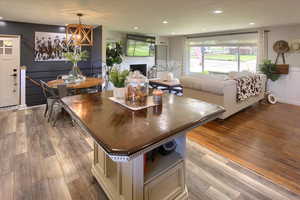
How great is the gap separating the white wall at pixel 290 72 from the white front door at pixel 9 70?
759cm

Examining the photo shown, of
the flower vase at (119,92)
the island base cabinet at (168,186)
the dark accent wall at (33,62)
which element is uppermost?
the dark accent wall at (33,62)

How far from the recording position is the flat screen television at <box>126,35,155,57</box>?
7.38 meters

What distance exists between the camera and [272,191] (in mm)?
1960

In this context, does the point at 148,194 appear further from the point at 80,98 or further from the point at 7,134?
the point at 7,134

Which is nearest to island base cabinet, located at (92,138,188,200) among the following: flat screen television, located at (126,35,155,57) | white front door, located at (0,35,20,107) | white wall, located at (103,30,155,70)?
white front door, located at (0,35,20,107)

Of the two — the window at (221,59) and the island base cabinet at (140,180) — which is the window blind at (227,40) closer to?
the window at (221,59)

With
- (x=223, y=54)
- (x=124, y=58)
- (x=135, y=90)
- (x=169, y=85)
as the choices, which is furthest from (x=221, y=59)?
(x=135, y=90)

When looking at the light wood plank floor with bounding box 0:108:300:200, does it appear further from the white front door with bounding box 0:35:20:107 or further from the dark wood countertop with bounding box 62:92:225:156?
the white front door with bounding box 0:35:20:107

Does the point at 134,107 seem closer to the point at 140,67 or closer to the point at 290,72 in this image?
the point at 290,72

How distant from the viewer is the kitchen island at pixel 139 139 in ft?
3.50

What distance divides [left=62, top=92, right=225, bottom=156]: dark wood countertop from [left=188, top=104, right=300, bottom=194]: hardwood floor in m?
1.36

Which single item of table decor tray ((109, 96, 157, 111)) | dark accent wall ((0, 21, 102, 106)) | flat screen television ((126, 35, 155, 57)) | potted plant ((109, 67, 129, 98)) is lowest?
table decor tray ((109, 96, 157, 111))

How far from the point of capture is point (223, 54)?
738 cm

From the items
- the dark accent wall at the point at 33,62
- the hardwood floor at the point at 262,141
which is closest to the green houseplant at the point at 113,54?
the dark accent wall at the point at 33,62
